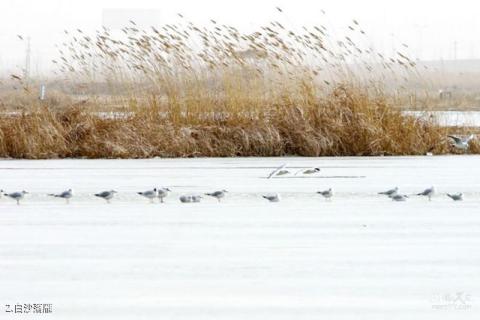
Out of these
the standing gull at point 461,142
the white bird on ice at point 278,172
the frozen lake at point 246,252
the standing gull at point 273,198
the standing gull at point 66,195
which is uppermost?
the standing gull at point 461,142

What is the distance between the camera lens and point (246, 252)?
344cm

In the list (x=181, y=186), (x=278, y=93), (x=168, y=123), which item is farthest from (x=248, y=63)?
(x=181, y=186)

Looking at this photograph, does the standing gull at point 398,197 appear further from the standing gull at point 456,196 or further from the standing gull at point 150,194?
the standing gull at point 150,194

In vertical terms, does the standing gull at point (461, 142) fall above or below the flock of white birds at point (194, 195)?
above

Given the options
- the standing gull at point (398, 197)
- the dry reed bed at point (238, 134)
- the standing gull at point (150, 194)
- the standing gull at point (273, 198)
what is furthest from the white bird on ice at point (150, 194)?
the dry reed bed at point (238, 134)

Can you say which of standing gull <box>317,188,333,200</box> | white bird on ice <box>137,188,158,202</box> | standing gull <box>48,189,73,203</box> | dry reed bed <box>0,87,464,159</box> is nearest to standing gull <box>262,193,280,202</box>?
standing gull <box>317,188,333,200</box>

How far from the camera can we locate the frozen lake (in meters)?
2.71

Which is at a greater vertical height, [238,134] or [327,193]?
[238,134]

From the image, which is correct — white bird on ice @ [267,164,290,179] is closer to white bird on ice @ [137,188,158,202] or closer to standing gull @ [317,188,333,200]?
standing gull @ [317,188,333,200]

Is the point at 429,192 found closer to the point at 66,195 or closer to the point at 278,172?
the point at 278,172

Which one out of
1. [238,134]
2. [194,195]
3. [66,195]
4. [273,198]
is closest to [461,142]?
[238,134]

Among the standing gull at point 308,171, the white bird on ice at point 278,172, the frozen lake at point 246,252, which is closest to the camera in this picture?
the frozen lake at point 246,252

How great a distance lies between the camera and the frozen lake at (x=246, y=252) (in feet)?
8.90

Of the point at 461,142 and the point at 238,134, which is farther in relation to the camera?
the point at 461,142
